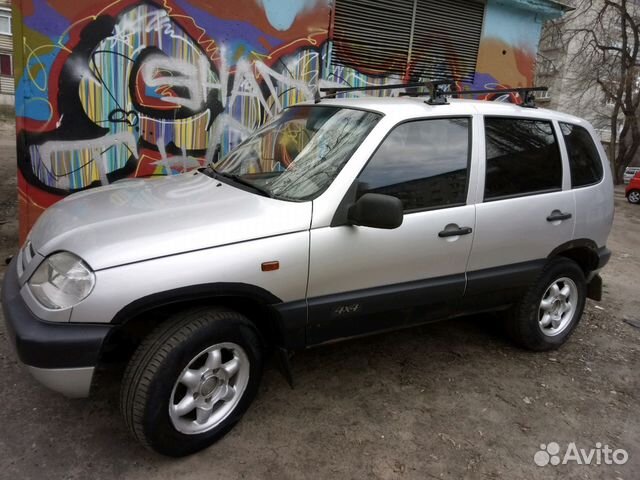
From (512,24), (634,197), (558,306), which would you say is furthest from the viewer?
(634,197)

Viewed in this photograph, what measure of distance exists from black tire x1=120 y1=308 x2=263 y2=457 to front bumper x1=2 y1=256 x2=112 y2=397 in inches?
8.2

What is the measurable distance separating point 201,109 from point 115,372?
3420mm

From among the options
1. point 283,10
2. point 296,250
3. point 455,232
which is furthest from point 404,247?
point 283,10

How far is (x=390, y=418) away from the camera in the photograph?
9.98 feet

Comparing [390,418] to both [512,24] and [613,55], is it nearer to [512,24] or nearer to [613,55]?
[512,24]

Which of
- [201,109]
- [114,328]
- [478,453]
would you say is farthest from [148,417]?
[201,109]

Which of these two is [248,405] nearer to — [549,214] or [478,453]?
[478,453]

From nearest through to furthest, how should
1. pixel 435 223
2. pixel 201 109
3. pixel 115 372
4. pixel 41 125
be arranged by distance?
pixel 435 223 < pixel 115 372 < pixel 41 125 < pixel 201 109

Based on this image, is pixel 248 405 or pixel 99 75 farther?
pixel 99 75

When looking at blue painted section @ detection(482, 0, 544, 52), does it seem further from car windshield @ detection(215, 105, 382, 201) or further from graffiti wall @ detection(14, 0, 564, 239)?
car windshield @ detection(215, 105, 382, 201)

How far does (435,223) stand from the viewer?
10.1 ft

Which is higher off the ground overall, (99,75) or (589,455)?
(99,75)

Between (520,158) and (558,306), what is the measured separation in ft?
4.26

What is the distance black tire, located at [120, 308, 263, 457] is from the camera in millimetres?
2355
